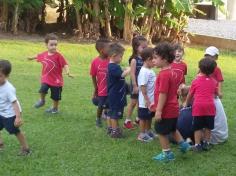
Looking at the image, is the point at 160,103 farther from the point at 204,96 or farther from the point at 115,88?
the point at 115,88

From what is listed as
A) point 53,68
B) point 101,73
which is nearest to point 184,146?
point 101,73

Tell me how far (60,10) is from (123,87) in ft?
31.9

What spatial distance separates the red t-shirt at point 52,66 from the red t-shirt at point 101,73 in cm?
88

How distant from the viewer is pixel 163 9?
48.4 ft

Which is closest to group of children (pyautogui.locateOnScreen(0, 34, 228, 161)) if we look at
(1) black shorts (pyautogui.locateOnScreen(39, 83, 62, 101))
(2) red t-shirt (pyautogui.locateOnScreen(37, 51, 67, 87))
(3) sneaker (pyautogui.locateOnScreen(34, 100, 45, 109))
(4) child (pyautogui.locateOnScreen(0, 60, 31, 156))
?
(4) child (pyautogui.locateOnScreen(0, 60, 31, 156))

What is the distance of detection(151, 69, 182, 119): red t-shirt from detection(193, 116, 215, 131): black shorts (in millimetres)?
480

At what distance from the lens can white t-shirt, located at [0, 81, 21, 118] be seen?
5.89 metres

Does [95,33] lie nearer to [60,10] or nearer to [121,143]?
[60,10]

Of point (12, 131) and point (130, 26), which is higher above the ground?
point (130, 26)

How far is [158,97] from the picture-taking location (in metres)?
5.84

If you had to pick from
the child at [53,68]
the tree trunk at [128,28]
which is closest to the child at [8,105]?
the child at [53,68]

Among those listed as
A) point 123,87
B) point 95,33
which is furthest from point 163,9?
point 123,87

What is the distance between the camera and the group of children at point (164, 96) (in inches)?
228

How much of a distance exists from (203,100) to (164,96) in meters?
0.70
